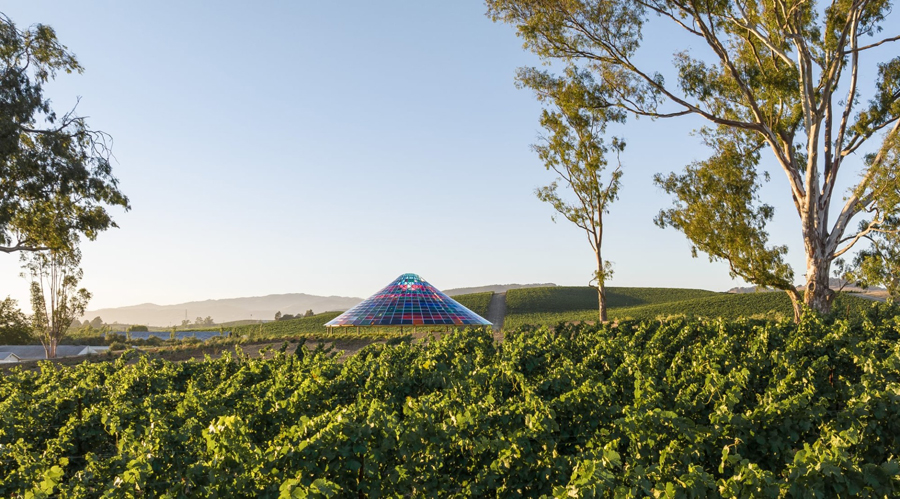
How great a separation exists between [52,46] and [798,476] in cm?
2987

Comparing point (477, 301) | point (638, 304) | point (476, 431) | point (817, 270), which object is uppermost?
point (817, 270)

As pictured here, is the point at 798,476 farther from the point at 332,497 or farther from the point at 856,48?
the point at 856,48

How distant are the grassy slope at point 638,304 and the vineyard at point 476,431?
125 feet

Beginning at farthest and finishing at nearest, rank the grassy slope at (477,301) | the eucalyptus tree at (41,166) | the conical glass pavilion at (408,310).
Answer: the grassy slope at (477,301) → the conical glass pavilion at (408,310) → the eucalyptus tree at (41,166)

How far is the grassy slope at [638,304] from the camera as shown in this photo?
177 feet

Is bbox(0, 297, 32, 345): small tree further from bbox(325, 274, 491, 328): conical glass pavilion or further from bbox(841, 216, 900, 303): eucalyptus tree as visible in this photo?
bbox(841, 216, 900, 303): eucalyptus tree

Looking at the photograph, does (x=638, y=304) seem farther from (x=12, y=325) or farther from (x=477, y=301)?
(x=12, y=325)

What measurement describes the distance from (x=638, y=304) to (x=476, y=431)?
7409 cm

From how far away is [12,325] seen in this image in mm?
45031

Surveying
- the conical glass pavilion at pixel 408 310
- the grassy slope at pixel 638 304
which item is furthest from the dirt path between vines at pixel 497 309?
the conical glass pavilion at pixel 408 310

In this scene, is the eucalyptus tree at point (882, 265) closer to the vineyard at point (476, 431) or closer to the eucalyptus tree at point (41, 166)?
the vineyard at point (476, 431)

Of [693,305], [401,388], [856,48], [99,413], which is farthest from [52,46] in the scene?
[693,305]

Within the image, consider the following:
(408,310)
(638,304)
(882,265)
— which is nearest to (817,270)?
(882,265)

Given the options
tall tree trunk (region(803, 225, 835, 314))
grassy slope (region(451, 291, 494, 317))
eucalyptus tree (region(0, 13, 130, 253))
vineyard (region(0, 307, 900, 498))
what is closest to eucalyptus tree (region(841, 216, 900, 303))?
tall tree trunk (region(803, 225, 835, 314))
